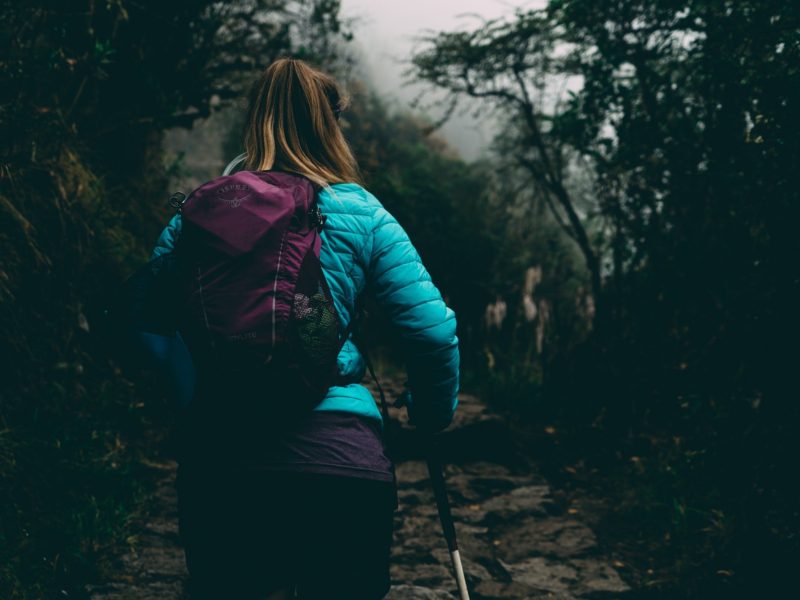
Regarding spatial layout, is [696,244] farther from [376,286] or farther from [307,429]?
[307,429]

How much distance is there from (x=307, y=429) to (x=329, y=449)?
0.06 m

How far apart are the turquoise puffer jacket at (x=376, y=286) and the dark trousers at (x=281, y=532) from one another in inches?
7.7

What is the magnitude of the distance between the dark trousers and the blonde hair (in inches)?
27.1

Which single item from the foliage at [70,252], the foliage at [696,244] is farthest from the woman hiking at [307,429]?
the foliage at [696,244]

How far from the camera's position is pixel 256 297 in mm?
1292

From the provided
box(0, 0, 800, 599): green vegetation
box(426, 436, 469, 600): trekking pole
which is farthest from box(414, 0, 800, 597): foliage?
box(426, 436, 469, 600): trekking pole

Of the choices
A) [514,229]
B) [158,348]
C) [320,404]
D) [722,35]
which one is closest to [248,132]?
[158,348]

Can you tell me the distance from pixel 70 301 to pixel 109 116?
2.11 m

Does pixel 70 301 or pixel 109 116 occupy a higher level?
pixel 109 116

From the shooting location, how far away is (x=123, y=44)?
205 inches

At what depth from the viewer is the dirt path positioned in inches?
118

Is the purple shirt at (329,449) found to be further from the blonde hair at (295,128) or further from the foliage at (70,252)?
the foliage at (70,252)

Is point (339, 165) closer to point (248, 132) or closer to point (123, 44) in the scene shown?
point (248, 132)

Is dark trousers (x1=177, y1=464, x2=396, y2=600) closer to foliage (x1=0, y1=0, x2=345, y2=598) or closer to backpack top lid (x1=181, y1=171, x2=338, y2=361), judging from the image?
backpack top lid (x1=181, y1=171, x2=338, y2=361)
